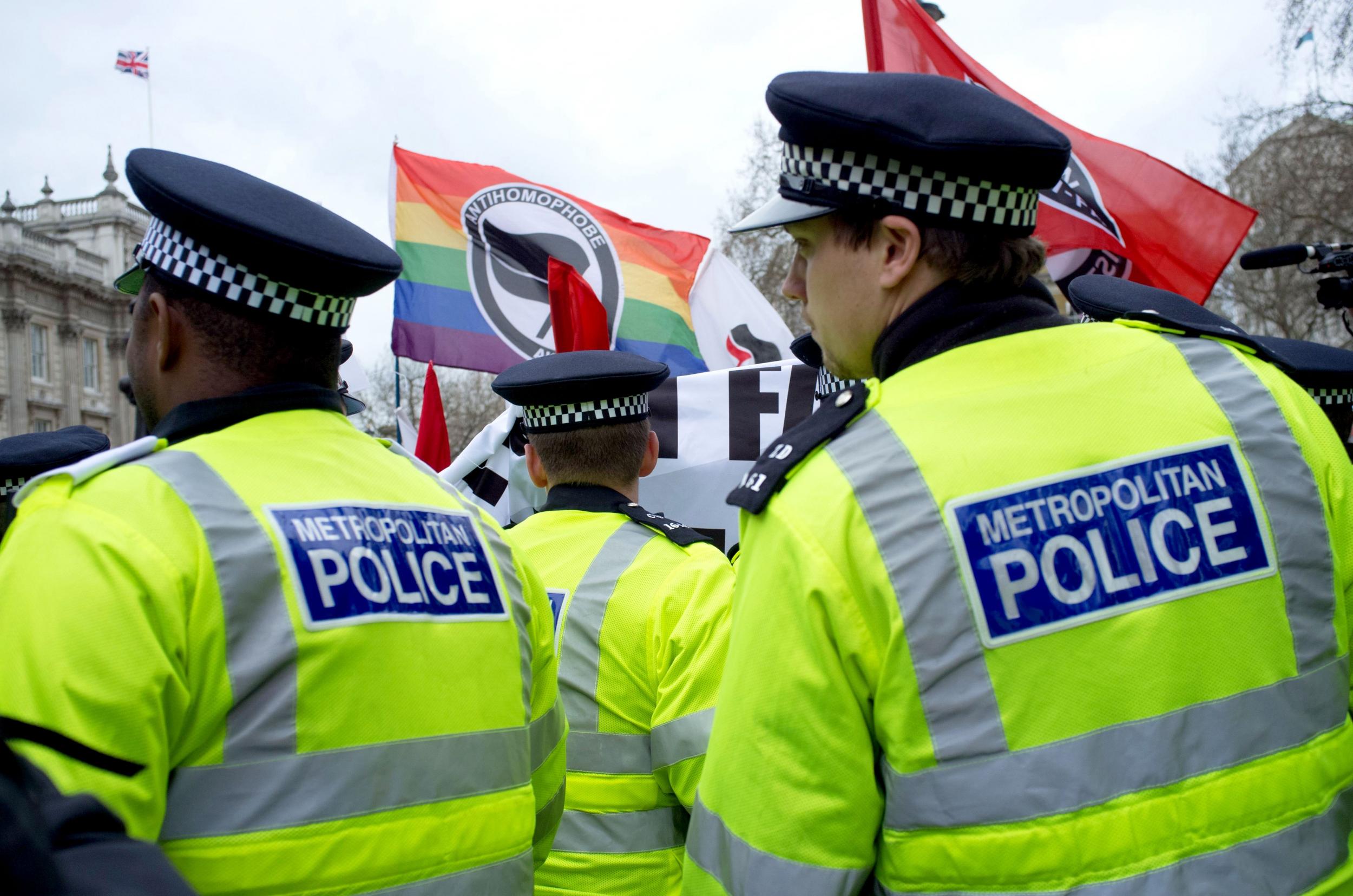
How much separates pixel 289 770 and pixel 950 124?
4.55 feet

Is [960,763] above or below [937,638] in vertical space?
below

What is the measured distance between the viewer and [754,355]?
27.1 ft

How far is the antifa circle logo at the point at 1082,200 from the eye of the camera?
529cm

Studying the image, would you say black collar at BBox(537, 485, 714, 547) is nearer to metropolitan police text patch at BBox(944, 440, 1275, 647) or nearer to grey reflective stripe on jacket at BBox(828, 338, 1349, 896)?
grey reflective stripe on jacket at BBox(828, 338, 1349, 896)

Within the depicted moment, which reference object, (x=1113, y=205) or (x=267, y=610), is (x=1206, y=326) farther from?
(x=1113, y=205)

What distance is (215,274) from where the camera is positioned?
1.85 m

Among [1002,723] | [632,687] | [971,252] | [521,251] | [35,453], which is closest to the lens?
[1002,723]

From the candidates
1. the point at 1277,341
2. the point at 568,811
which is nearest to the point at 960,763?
the point at 568,811

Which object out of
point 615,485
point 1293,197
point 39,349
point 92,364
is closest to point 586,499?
point 615,485

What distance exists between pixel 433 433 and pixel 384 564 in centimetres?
421

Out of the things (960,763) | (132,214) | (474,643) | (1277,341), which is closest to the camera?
(960,763)

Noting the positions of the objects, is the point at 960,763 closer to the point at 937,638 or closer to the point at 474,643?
the point at 937,638

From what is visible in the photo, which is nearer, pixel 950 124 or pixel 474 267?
pixel 950 124

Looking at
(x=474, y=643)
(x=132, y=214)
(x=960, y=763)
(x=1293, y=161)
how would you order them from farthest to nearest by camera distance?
(x=132, y=214) → (x=1293, y=161) → (x=474, y=643) → (x=960, y=763)
